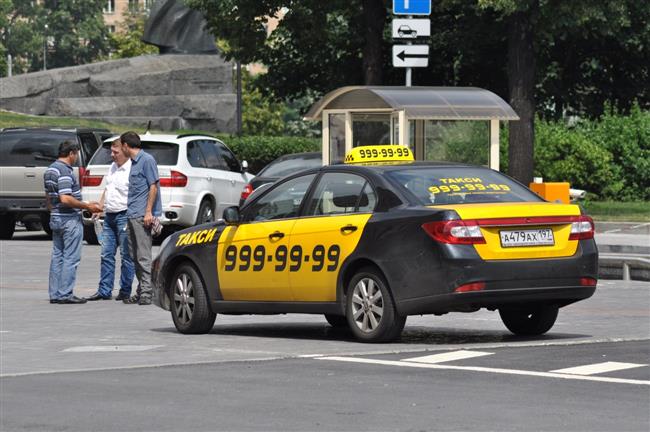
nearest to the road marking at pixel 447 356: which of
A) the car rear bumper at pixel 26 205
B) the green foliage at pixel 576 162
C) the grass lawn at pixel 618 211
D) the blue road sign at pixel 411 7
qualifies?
the blue road sign at pixel 411 7

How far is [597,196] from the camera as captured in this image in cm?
3647

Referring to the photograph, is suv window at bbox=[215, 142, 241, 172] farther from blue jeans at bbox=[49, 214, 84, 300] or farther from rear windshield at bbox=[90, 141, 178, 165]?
blue jeans at bbox=[49, 214, 84, 300]

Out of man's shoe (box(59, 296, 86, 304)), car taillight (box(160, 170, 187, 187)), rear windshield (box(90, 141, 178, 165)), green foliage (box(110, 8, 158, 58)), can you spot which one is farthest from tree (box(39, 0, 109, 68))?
man's shoe (box(59, 296, 86, 304))

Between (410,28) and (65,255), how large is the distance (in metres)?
7.93

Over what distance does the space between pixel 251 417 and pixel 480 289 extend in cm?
360

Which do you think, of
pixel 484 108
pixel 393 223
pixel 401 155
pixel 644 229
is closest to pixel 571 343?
pixel 393 223

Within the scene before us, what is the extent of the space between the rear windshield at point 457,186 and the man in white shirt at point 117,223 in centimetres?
501

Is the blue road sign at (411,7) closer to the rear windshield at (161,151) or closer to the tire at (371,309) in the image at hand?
the rear windshield at (161,151)

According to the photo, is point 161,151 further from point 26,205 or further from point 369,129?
point 369,129

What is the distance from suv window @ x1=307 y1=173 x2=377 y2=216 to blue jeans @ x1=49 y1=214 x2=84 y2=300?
4710 mm

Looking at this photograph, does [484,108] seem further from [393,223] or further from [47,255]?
[393,223]

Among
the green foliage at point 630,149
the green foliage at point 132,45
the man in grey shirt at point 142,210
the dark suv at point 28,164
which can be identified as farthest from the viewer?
the green foliage at point 132,45

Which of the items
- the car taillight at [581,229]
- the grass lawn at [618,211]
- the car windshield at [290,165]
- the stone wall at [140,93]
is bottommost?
the grass lawn at [618,211]

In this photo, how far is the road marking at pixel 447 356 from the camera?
11.1 meters
